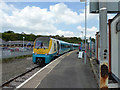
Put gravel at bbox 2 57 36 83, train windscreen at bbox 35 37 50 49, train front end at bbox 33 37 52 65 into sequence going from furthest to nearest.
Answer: train windscreen at bbox 35 37 50 49 < train front end at bbox 33 37 52 65 < gravel at bbox 2 57 36 83

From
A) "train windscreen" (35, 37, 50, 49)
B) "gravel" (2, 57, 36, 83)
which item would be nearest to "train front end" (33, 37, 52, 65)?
"train windscreen" (35, 37, 50, 49)

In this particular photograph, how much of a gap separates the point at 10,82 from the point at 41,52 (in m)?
4.82

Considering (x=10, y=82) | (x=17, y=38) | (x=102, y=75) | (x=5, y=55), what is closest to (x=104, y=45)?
(x=102, y=75)

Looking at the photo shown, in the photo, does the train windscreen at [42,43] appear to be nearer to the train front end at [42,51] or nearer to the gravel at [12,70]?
the train front end at [42,51]

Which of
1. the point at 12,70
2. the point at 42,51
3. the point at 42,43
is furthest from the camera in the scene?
the point at 42,43

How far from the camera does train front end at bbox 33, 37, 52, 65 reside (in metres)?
11.3

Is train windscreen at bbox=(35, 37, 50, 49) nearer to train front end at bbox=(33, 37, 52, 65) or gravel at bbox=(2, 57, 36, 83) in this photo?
train front end at bbox=(33, 37, 52, 65)

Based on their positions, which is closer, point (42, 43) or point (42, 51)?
point (42, 51)

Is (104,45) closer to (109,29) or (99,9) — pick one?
(99,9)

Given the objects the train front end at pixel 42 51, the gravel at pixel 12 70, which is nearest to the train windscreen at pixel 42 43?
the train front end at pixel 42 51

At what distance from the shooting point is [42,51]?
37.3ft

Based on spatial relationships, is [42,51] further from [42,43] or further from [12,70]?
[12,70]

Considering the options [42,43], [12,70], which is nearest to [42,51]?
[42,43]

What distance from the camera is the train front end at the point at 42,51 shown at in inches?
445
